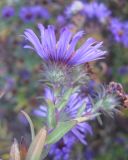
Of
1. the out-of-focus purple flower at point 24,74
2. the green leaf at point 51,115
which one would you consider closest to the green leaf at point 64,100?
the green leaf at point 51,115

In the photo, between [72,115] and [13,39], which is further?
[13,39]

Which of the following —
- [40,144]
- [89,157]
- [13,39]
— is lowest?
[89,157]

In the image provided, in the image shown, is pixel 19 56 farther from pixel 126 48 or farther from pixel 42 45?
pixel 42 45

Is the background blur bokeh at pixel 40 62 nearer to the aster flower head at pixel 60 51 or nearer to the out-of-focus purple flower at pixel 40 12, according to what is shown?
the out-of-focus purple flower at pixel 40 12

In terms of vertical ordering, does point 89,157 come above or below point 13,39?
below

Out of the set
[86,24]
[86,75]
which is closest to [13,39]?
[86,24]

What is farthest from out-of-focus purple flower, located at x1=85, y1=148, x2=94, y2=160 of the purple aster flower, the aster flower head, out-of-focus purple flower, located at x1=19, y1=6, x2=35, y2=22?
the aster flower head

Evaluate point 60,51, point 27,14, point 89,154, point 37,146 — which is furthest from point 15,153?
point 27,14
